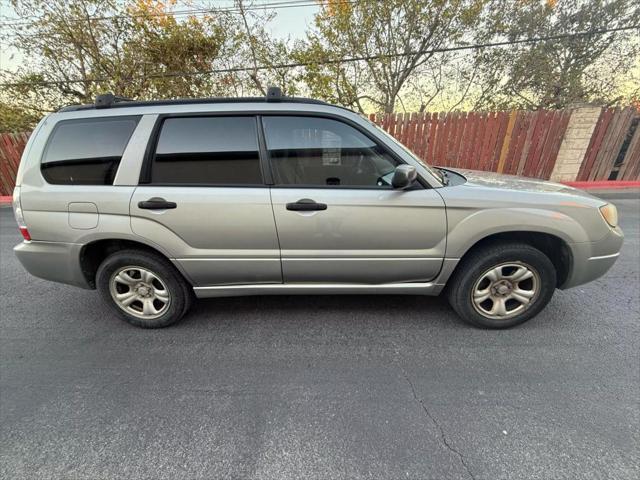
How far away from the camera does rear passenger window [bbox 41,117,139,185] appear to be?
2.29 meters

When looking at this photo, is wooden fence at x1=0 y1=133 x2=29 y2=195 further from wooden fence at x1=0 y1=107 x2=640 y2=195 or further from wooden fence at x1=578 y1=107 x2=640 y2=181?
wooden fence at x1=578 y1=107 x2=640 y2=181

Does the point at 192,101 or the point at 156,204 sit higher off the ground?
the point at 192,101

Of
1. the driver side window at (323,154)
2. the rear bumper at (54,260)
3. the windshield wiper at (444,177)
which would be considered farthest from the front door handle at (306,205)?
the rear bumper at (54,260)

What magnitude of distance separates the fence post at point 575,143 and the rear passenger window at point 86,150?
983cm

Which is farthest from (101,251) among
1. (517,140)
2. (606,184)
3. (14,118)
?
(14,118)

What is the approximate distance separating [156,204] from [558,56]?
13.3 m

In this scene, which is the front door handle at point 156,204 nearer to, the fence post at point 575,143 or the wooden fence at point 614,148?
the fence post at point 575,143

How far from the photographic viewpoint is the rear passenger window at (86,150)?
90.4 inches

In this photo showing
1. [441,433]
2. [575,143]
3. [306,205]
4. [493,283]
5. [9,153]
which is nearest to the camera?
[441,433]

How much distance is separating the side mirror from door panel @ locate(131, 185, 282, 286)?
0.92m

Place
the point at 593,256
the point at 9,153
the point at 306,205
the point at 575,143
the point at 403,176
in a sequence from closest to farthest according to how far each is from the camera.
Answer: the point at 403,176 → the point at 306,205 → the point at 593,256 → the point at 575,143 → the point at 9,153

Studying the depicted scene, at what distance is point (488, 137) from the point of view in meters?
7.94

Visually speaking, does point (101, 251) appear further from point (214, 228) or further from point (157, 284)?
point (214, 228)

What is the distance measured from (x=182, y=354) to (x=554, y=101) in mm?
13654
